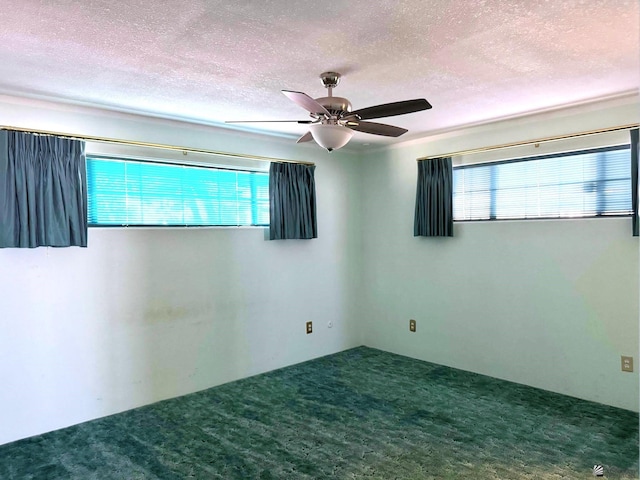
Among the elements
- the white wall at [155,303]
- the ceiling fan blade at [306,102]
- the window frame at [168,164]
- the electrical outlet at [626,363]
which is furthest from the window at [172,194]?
the electrical outlet at [626,363]

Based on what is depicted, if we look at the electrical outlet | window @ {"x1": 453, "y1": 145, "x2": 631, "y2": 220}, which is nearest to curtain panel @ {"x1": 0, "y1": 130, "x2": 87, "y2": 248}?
window @ {"x1": 453, "y1": 145, "x2": 631, "y2": 220}

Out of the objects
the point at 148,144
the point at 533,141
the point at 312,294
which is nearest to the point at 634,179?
the point at 533,141

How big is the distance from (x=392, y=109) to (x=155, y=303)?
2.55m

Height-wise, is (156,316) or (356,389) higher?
(156,316)

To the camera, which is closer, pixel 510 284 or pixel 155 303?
pixel 155 303

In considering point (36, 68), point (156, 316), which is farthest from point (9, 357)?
point (36, 68)

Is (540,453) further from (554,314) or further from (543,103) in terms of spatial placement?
(543,103)

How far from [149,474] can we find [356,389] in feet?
6.26

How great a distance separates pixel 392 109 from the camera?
2525mm

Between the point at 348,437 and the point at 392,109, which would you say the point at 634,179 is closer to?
the point at 392,109

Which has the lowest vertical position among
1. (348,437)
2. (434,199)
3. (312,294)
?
(348,437)

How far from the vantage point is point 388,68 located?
272 cm

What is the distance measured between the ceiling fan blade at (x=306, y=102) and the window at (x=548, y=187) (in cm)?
232

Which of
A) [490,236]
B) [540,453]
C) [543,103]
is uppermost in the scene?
[543,103]
